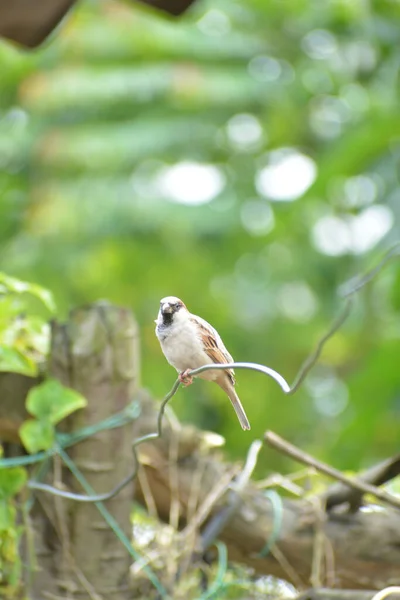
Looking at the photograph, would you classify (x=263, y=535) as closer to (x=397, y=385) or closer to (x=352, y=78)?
(x=397, y=385)

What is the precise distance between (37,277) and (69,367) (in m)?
2.40

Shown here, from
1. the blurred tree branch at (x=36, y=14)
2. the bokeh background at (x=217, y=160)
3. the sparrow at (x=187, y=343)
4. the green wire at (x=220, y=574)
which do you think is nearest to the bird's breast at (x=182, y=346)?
the sparrow at (x=187, y=343)

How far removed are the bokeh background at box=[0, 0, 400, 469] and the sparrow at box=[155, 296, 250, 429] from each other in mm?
2682

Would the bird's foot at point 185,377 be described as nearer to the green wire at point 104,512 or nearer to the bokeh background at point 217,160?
the green wire at point 104,512

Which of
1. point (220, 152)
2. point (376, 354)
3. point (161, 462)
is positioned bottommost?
point (220, 152)

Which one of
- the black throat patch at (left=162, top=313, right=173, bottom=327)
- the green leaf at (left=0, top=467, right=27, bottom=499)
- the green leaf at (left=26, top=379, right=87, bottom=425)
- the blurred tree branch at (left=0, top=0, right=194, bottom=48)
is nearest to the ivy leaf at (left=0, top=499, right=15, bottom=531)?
the green leaf at (left=0, top=467, right=27, bottom=499)

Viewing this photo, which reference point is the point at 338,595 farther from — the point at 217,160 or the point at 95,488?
the point at 217,160

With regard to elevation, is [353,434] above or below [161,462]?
below

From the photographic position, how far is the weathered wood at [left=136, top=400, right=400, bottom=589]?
4.61 feet

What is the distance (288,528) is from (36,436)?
15.4 inches

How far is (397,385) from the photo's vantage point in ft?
8.20

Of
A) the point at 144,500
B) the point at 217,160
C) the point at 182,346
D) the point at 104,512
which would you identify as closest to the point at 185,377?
the point at 182,346

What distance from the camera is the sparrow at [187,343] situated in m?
0.65

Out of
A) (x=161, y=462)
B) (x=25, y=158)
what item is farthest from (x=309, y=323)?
(x=161, y=462)
